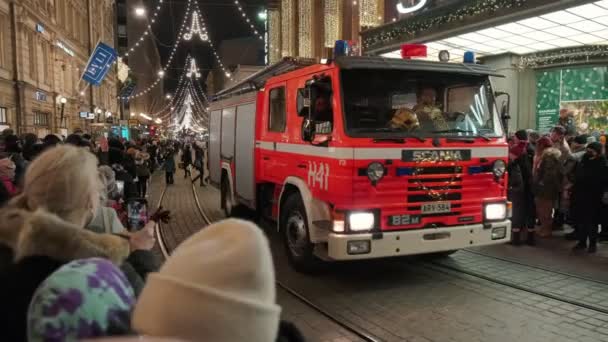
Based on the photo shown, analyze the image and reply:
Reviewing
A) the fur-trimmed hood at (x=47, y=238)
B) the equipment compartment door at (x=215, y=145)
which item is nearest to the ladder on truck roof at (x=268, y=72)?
the equipment compartment door at (x=215, y=145)

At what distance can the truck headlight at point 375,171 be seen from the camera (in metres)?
5.84

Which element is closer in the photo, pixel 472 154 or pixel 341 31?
pixel 472 154

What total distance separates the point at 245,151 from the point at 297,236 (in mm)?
3148

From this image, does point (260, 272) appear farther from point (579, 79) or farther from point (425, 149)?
point (579, 79)

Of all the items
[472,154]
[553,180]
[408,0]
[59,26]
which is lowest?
[553,180]

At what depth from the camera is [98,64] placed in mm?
21234

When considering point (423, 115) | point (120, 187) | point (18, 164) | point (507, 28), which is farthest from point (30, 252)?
point (507, 28)

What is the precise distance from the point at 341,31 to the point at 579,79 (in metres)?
10.9

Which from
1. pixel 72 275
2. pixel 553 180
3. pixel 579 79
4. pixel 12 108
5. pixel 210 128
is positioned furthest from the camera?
pixel 12 108

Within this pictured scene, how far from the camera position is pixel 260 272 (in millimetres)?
1167

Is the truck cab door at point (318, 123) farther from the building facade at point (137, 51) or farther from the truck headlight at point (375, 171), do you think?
the building facade at point (137, 51)

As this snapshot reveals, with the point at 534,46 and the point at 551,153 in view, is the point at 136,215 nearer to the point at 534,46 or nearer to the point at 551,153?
the point at 551,153

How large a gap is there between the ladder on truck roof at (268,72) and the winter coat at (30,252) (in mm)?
5715

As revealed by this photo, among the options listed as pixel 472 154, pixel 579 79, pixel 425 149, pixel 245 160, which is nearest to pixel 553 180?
pixel 472 154
